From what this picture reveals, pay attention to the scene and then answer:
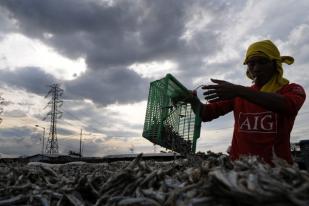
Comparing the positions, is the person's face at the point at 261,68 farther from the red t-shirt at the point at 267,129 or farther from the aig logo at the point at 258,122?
the aig logo at the point at 258,122

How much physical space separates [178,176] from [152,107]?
575 centimetres

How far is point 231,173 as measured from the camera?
1613 millimetres

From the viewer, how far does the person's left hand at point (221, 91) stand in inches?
154

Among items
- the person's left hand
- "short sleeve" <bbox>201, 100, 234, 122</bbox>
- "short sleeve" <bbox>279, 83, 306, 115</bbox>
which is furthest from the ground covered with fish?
"short sleeve" <bbox>201, 100, 234, 122</bbox>

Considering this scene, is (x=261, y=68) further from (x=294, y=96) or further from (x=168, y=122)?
(x=168, y=122)

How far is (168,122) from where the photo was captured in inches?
288

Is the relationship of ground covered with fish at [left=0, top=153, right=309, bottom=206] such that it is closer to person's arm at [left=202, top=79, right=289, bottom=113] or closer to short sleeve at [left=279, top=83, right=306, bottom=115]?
person's arm at [left=202, top=79, right=289, bottom=113]

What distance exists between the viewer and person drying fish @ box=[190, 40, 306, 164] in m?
4.12

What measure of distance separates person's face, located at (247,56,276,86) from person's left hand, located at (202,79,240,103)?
2.24 feet

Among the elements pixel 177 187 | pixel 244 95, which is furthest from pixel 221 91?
pixel 177 187

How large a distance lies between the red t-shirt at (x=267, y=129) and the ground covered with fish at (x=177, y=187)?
2347 mm

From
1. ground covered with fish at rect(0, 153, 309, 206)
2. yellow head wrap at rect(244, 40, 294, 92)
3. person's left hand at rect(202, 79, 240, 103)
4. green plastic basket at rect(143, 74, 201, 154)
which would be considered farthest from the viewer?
green plastic basket at rect(143, 74, 201, 154)

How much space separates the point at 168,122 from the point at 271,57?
10.1 feet

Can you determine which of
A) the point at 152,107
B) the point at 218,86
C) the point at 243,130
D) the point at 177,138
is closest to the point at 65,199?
the point at 218,86
